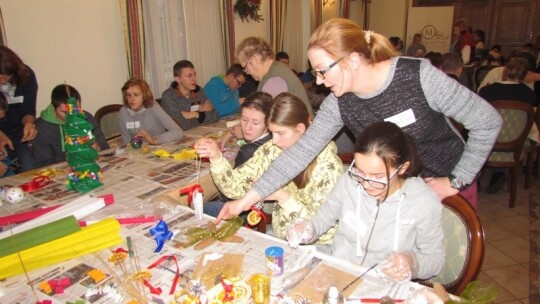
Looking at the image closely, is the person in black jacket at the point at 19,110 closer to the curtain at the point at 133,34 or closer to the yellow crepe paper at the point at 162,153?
the yellow crepe paper at the point at 162,153

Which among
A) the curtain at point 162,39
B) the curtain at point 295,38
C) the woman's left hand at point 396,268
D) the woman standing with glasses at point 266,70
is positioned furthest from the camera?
the curtain at point 295,38

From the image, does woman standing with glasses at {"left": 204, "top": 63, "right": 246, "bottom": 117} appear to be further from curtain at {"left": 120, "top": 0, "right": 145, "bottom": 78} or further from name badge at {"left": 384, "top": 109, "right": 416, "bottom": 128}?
name badge at {"left": 384, "top": 109, "right": 416, "bottom": 128}

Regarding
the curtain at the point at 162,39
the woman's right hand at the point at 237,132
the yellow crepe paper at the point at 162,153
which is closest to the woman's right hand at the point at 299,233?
the yellow crepe paper at the point at 162,153

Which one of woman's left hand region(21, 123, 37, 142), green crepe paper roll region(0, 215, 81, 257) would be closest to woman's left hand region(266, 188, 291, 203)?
green crepe paper roll region(0, 215, 81, 257)

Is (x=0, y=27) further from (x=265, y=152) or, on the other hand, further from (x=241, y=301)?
(x=241, y=301)

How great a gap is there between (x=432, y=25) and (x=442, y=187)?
9.99m

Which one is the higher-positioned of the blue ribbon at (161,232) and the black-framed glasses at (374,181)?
the black-framed glasses at (374,181)

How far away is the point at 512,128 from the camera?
364cm

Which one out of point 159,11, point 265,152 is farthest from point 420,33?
point 265,152

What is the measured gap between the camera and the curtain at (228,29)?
5.72 m

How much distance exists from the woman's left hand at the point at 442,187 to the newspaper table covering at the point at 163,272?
46cm

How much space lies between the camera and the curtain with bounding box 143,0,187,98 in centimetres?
471

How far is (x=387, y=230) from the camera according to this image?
1499 millimetres

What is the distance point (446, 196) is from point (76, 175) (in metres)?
1.94
